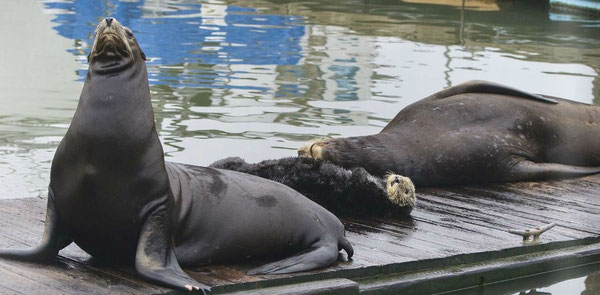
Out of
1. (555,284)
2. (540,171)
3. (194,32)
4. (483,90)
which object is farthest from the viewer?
(194,32)

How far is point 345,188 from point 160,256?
6.34ft

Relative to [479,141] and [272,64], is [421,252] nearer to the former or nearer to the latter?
[479,141]

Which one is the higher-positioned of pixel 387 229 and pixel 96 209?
pixel 96 209

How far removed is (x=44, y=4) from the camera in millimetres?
25906

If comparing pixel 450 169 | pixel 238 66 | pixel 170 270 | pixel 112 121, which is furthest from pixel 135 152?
pixel 238 66

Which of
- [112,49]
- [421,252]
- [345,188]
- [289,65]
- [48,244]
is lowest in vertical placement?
[289,65]

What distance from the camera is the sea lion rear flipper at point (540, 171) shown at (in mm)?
8008

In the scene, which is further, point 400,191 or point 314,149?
point 314,149

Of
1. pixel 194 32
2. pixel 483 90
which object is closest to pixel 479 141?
pixel 483 90

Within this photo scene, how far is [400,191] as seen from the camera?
247 inches

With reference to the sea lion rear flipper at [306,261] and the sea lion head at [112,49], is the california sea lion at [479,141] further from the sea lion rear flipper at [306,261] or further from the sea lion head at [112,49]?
the sea lion head at [112,49]

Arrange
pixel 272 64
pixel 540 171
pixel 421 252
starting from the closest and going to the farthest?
pixel 421 252 < pixel 540 171 < pixel 272 64

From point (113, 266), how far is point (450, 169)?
3.63 metres

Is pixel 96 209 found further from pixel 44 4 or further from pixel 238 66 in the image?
pixel 44 4
